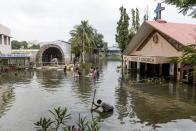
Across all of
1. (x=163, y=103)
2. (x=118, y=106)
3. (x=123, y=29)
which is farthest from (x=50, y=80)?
(x=123, y=29)

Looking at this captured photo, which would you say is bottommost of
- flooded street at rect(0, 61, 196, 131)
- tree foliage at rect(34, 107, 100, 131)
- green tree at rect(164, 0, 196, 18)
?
flooded street at rect(0, 61, 196, 131)

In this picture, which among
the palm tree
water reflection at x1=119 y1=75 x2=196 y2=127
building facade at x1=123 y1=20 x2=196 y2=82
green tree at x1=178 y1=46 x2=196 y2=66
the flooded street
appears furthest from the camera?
the palm tree

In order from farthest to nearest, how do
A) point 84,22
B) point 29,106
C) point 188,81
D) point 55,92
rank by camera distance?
point 84,22
point 188,81
point 55,92
point 29,106

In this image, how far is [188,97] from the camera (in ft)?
68.5

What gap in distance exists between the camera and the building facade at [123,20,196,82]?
2992 cm

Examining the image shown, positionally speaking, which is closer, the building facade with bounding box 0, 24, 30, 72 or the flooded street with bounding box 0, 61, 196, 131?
the flooded street with bounding box 0, 61, 196, 131

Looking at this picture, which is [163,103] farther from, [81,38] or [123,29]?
[81,38]

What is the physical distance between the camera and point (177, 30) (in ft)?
105

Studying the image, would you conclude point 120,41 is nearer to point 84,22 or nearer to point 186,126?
point 84,22

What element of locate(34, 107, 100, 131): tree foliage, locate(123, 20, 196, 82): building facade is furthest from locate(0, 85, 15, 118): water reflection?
locate(123, 20, 196, 82): building facade

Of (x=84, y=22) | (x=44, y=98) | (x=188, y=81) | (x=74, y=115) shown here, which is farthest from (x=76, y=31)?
(x=74, y=115)

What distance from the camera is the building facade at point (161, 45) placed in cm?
2992

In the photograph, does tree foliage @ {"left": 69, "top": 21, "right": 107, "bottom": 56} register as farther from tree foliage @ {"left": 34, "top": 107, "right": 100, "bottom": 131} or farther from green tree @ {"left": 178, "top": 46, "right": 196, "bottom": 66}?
green tree @ {"left": 178, "top": 46, "right": 196, "bottom": 66}

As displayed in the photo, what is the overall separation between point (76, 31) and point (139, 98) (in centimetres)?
4868
